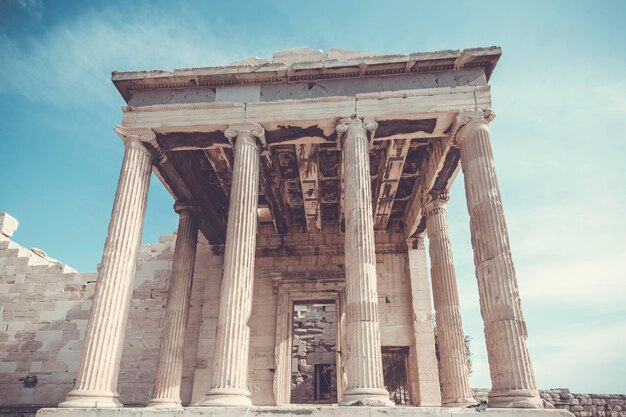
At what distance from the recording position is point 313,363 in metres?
23.4

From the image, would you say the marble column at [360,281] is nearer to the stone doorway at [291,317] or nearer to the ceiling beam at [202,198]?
the ceiling beam at [202,198]

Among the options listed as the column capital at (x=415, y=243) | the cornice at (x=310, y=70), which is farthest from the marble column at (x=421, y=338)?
the cornice at (x=310, y=70)

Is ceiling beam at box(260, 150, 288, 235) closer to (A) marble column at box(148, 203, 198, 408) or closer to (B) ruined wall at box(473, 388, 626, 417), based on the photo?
(A) marble column at box(148, 203, 198, 408)

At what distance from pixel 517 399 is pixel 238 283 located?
21.9 feet

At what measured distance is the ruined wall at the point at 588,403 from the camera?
17516 millimetres

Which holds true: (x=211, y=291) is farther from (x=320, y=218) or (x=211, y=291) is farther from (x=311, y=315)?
(x=311, y=315)

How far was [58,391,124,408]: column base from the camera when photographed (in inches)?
381

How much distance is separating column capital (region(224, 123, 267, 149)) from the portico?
0.10ft

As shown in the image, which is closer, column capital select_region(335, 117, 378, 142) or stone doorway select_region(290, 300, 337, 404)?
column capital select_region(335, 117, 378, 142)

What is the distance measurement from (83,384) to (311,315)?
15.9m

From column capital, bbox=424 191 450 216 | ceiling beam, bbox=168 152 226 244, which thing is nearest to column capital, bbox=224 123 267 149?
ceiling beam, bbox=168 152 226 244

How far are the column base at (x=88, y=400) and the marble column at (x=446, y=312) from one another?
9.39 m

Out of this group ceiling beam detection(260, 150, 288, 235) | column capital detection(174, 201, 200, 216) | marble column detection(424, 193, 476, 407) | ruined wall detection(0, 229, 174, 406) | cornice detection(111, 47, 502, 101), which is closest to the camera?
cornice detection(111, 47, 502, 101)

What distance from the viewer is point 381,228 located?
747 inches
